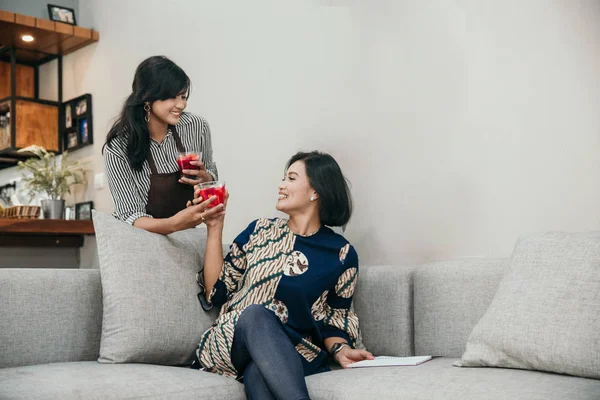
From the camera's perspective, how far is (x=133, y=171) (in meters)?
2.50

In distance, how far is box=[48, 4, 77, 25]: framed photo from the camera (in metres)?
4.78

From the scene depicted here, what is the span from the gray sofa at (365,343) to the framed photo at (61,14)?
307 cm

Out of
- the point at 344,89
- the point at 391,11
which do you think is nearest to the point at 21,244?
the point at 344,89

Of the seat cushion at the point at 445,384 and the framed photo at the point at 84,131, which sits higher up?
the framed photo at the point at 84,131

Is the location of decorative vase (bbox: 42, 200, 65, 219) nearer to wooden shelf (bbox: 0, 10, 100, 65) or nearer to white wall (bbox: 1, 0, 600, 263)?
wooden shelf (bbox: 0, 10, 100, 65)

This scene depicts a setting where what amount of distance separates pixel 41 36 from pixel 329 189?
A: 10.1 feet

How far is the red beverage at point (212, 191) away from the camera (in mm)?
2295

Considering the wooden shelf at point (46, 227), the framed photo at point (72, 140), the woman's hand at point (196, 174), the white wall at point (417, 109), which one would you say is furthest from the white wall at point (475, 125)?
the framed photo at point (72, 140)

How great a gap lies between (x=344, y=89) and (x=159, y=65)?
801mm

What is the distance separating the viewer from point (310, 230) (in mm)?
2422

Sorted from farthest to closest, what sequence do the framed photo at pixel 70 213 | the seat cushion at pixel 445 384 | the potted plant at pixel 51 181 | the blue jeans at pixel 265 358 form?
the framed photo at pixel 70 213 → the potted plant at pixel 51 181 → the blue jeans at pixel 265 358 → the seat cushion at pixel 445 384

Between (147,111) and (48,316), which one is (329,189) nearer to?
(147,111)

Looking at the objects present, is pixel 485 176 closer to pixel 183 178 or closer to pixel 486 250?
pixel 486 250

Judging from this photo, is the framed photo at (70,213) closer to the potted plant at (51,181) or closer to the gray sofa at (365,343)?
the potted plant at (51,181)
